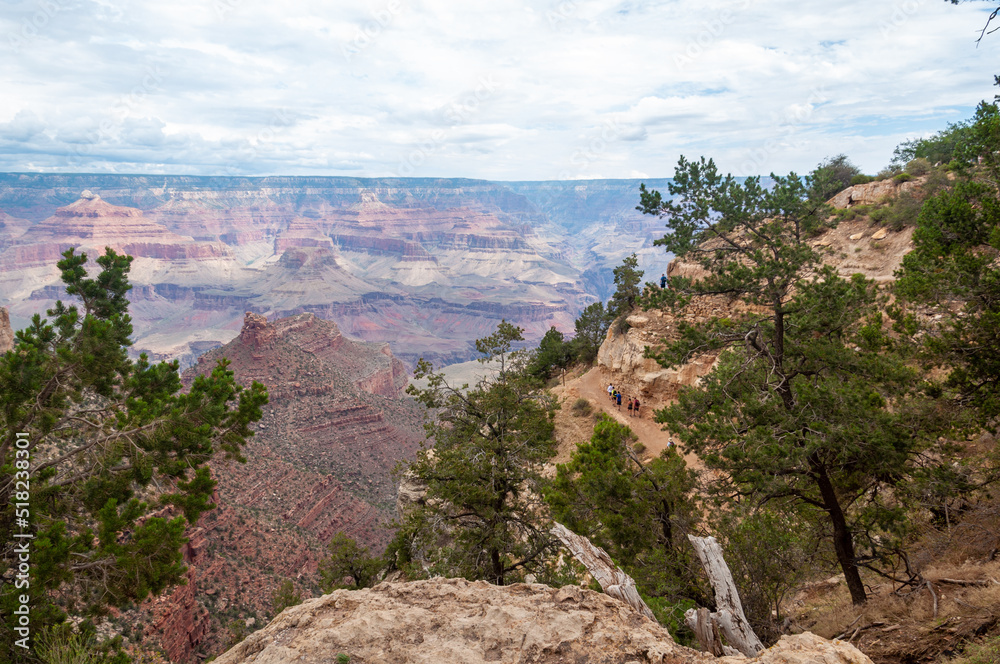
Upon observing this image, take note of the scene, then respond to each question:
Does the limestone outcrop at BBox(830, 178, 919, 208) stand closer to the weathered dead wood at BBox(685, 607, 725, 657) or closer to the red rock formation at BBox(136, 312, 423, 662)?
the weathered dead wood at BBox(685, 607, 725, 657)

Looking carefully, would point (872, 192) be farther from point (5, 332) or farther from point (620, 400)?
point (5, 332)

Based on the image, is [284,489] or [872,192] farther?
[284,489]

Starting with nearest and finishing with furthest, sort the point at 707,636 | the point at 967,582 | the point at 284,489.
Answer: the point at 707,636 → the point at 967,582 → the point at 284,489

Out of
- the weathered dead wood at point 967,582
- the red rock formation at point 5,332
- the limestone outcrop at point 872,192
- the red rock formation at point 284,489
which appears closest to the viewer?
the weathered dead wood at point 967,582

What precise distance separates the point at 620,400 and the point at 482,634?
2768 cm

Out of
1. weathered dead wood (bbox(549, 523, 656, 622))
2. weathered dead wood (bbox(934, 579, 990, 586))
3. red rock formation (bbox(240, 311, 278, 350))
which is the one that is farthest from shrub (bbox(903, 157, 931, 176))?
red rock formation (bbox(240, 311, 278, 350))

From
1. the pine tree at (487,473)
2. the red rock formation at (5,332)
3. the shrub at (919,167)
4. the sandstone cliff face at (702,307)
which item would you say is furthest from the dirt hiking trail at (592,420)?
the red rock formation at (5,332)

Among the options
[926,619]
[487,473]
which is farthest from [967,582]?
[487,473]

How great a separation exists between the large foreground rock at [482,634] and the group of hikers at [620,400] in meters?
25.7

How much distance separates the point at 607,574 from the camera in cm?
745

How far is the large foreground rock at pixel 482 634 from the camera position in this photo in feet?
18.5

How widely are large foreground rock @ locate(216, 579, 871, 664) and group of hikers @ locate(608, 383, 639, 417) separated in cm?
2568

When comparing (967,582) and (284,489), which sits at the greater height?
(967,582)

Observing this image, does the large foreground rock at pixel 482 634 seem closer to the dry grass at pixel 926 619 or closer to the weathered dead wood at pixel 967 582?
the dry grass at pixel 926 619
